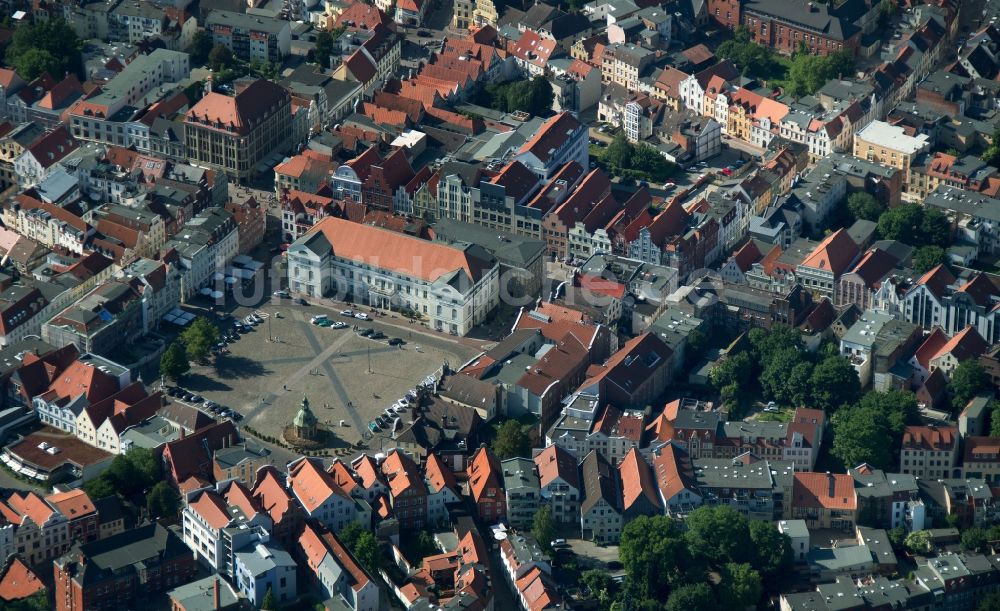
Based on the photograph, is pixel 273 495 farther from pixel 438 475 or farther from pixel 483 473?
pixel 483 473

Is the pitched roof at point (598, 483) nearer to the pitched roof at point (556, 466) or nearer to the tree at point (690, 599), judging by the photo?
the pitched roof at point (556, 466)

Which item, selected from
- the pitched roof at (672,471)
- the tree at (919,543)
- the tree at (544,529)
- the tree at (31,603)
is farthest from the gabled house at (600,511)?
the tree at (31,603)

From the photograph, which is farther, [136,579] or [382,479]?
[382,479]

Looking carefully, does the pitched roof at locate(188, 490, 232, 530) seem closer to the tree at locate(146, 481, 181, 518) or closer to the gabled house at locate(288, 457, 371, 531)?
the tree at locate(146, 481, 181, 518)

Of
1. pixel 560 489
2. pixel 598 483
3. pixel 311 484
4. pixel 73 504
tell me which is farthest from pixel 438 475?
pixel 73 504

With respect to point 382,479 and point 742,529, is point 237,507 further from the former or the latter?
point 742,529

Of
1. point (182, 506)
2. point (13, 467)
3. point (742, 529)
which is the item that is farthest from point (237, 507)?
point (742, 529)
